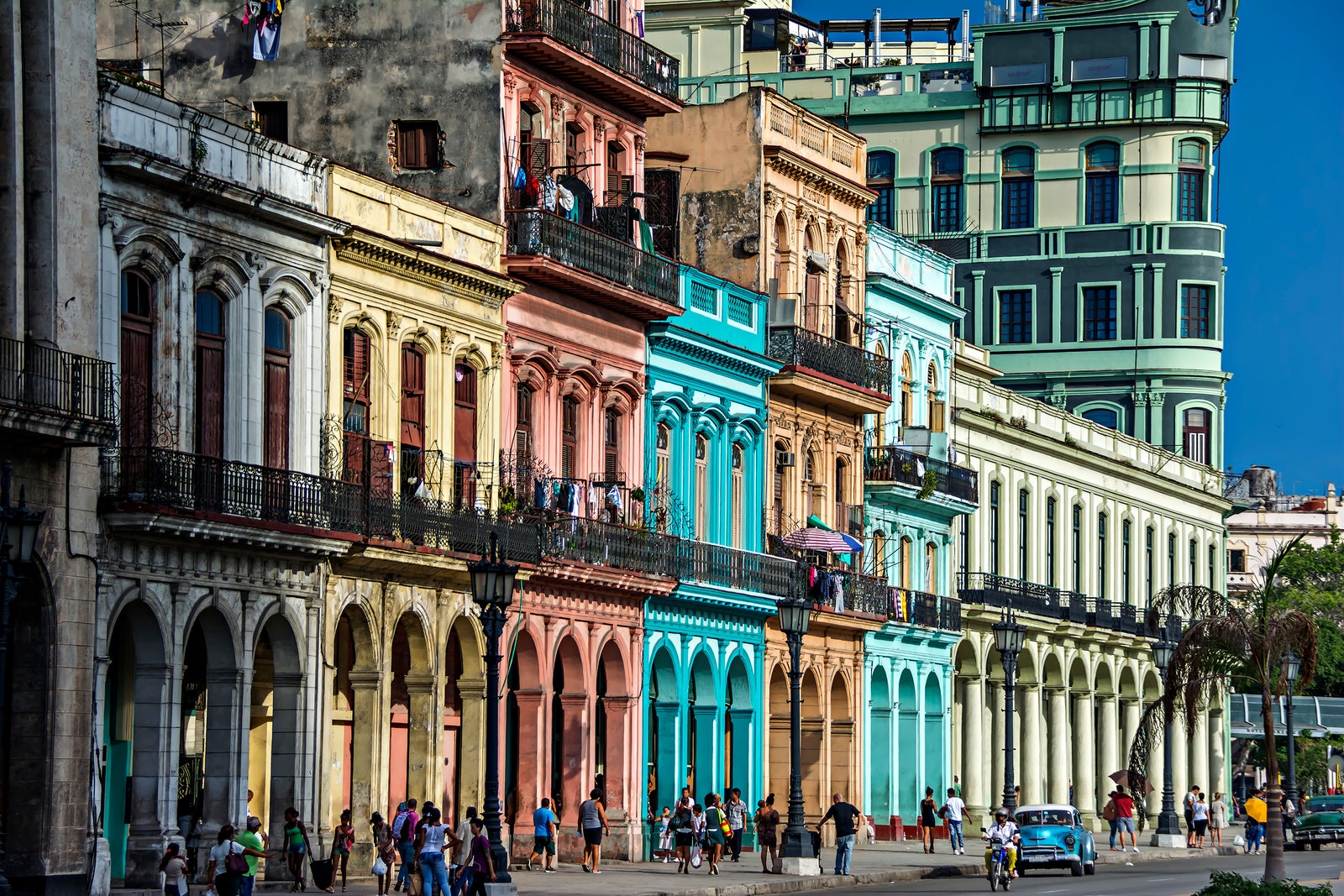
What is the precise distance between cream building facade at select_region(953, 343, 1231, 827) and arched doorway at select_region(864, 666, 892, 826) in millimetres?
5538

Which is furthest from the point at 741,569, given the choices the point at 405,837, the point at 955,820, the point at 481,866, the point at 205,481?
the point at 481,866

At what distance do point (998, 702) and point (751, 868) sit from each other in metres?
25.5

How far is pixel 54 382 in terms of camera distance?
102ft

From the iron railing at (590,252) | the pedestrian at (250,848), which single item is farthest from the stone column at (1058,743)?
the pedestrian at (250,848)

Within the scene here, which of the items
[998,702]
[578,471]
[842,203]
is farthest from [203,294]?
[998,702]

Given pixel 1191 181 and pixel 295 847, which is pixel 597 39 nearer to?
pixel 295 847

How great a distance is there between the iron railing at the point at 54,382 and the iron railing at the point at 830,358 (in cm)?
2361

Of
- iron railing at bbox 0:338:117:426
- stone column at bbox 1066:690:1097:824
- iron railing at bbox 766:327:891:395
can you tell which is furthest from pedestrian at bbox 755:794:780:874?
stone column at bbox 1066:690:1097:824

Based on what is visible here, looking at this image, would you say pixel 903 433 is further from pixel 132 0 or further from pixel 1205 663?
pixel 132 0

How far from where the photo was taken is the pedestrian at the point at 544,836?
41750mm

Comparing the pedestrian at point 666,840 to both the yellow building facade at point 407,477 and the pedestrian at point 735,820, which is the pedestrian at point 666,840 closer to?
the pedestrian at point 735,820

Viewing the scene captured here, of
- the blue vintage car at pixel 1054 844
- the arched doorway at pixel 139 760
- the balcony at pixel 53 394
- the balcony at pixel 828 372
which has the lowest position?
the blue vintage car at pixel 1054 844

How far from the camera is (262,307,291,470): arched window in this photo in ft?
121

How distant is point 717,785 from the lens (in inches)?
2004
